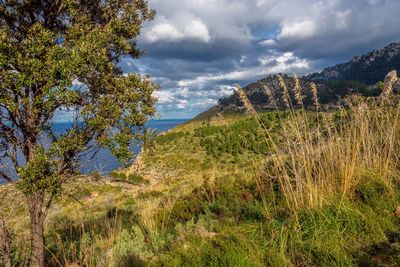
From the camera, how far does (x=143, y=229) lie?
8383mm

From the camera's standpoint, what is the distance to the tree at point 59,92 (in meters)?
5.80

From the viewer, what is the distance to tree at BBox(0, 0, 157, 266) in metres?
5.80

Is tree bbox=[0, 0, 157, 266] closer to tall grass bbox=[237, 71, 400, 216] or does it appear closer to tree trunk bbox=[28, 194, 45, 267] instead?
tree trunk bbox=[28, 194, 45, 267]

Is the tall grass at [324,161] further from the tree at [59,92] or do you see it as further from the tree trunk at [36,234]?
the tree trunk at [36,234]

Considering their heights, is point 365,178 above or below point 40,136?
below

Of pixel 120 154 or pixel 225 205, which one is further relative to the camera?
pixel 225 205

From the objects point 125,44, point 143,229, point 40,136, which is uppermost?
point 125,44

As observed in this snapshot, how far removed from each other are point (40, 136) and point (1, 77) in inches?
59.0

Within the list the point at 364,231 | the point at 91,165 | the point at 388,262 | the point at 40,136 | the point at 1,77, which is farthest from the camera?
the point at 91,165

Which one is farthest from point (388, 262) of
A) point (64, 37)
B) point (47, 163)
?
point (64, 37)

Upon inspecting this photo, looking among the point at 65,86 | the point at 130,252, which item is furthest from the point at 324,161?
the point at 65,86

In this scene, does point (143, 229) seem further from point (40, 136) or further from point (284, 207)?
point (284, 207)

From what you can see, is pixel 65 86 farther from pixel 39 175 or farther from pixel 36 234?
pixel 36 234

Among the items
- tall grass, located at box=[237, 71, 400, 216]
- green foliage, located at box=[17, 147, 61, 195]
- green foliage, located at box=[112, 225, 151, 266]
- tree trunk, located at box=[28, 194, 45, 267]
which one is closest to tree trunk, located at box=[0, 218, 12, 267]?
tree trunk, located at box=[28, 194, 45, 267]
